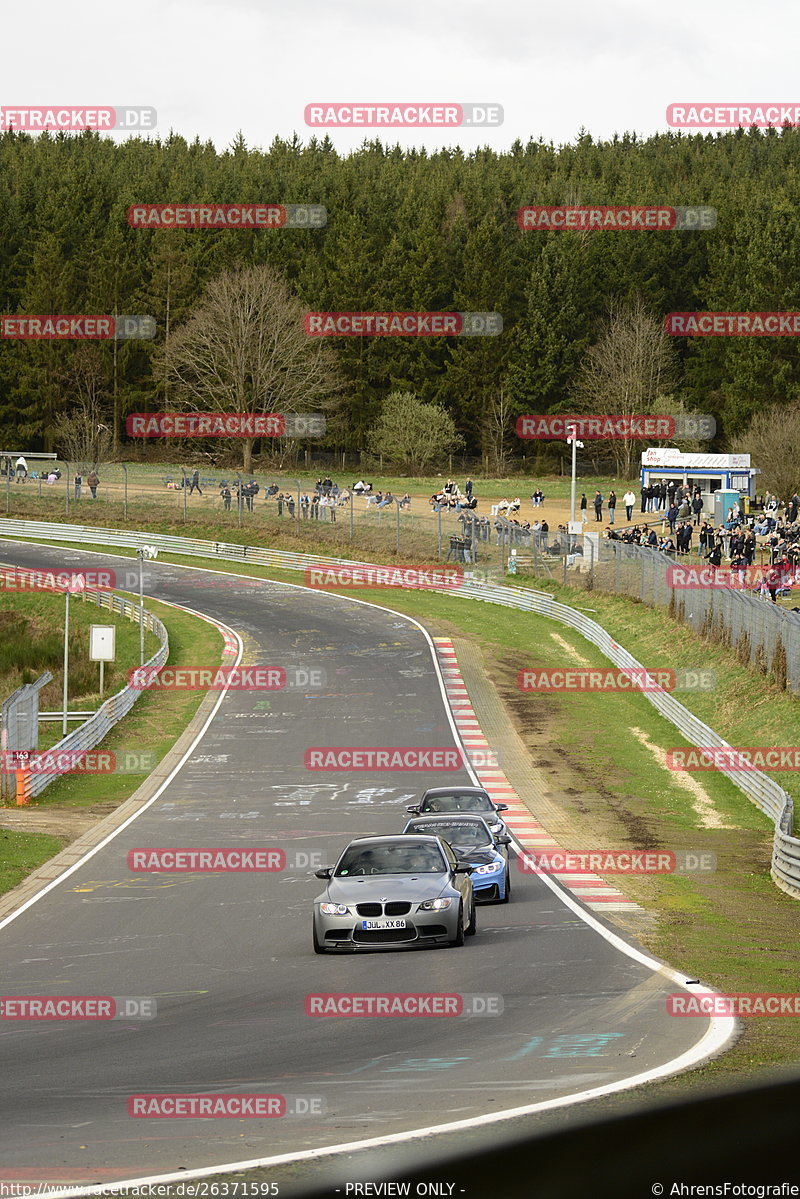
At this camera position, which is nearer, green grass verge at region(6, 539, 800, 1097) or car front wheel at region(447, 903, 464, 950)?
green grass verge at region(6, 539, 800, 1097)

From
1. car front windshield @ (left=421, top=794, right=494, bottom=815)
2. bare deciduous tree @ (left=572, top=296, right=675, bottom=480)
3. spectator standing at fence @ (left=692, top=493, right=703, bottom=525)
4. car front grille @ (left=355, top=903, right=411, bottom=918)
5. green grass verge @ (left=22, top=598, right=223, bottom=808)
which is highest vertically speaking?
bare deciduous tree @ (left=572, top=296, right=675, bottom=480)

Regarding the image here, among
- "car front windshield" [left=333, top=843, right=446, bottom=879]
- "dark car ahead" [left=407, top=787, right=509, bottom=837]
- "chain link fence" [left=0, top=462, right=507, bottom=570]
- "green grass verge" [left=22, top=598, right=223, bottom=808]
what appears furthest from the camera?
"chain link fence" [left=0, top=462, right=507, bottom=570]

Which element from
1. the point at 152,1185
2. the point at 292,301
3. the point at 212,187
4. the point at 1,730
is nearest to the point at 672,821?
the point at 1,730

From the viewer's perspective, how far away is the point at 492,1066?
9.41 meters

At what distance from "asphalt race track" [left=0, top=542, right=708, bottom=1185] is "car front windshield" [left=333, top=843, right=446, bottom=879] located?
39.6 inches

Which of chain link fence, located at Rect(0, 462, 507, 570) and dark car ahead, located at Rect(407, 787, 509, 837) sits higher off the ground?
chain link fence, located at Rect(0, 462, 507, 570)

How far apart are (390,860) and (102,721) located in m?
23.1

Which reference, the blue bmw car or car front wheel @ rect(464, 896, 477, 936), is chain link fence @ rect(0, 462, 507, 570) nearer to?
the blue bmw car

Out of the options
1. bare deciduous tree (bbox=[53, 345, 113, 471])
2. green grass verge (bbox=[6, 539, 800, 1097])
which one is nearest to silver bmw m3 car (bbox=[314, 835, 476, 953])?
green grass verge (bbox=[6, 539, 800, 1097])

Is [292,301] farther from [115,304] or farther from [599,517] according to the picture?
[599,517]

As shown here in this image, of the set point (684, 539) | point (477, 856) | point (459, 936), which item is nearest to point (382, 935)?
point (459, 936)

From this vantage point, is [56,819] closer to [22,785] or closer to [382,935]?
[22,785]

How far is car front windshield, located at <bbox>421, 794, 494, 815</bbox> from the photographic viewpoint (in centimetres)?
2306

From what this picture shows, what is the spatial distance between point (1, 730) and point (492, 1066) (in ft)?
80.8
